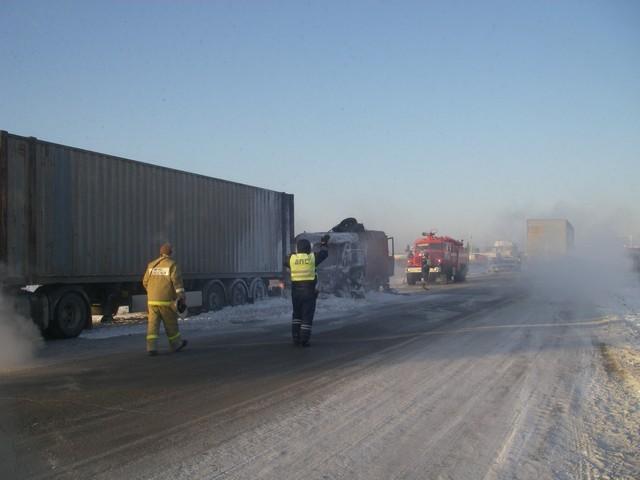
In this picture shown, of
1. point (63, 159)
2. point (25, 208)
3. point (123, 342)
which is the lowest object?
point (123, 342)

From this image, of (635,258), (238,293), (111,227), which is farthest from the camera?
(635,258)

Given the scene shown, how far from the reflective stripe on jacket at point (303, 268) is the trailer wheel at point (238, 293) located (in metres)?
7.76

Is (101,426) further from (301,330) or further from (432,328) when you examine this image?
(432,328)

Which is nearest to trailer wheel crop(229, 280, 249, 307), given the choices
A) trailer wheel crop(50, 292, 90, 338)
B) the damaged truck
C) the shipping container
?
the shipping container

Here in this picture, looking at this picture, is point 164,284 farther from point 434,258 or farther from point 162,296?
point 434,258

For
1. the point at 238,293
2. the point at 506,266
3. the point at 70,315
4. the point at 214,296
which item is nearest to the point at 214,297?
the point at 214,296

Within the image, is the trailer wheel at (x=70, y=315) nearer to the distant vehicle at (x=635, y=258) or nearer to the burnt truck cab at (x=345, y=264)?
the burnt truck cab at (x=345, y=264)

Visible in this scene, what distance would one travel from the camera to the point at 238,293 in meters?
17.3

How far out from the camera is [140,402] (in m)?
5.62

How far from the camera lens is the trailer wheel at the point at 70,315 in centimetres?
1092

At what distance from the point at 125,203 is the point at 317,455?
10.1 meters

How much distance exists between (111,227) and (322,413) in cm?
885

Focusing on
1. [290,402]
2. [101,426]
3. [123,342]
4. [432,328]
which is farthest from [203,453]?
[432,328]

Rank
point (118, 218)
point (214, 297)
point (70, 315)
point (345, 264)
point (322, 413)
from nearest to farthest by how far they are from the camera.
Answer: point (322, 413), point (70, 315), point (118, 218), point (214, 297), point (345, 264)
